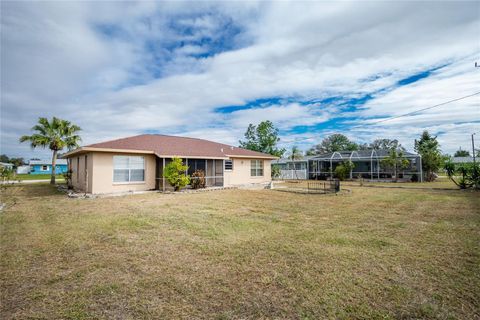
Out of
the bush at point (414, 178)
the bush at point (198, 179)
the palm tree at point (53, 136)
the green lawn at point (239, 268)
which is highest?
the palm tree at point (53, 136)

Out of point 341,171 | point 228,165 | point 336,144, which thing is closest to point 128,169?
point 228,165

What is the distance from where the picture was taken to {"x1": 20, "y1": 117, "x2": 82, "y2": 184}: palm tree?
2138cm

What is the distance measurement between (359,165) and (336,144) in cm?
3295

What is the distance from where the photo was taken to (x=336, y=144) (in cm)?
6184

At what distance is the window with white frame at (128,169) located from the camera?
46.7 feet

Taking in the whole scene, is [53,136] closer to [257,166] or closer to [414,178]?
[257,166]

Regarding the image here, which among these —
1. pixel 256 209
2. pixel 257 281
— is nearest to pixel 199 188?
pixel 256 209

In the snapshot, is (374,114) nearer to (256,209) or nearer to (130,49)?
(256,209)

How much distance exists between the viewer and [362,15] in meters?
11.2

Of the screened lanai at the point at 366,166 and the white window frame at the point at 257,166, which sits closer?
the white window frame at the point at 257,166

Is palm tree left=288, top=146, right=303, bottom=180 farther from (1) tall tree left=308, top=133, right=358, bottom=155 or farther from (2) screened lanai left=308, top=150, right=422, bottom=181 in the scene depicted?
(1) tall tree left=308, top=133, right=358, bottom=155

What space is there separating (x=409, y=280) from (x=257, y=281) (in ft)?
7.62

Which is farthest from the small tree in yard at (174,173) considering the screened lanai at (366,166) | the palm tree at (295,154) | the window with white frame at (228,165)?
the palm tree at (295,154)

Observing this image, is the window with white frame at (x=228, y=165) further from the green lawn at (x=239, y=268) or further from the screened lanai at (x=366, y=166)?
the screened lanai at (x=366, y=166)
